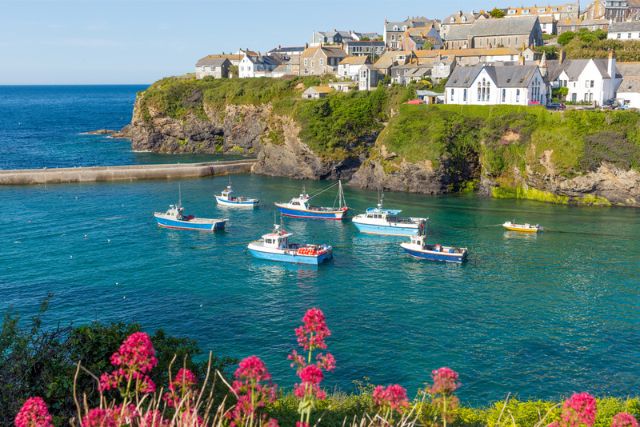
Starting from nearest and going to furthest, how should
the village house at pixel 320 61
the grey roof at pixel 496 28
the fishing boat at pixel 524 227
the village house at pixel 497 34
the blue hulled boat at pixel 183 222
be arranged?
the fishing boat at pixel 524 227 < the blue hulled boat at pixel 183 222 < the village house at pixel 497 34 < the grey roof at pixel 496 28 < the village house at pixel 320 61

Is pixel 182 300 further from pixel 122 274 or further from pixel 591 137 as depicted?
pixel 591 137

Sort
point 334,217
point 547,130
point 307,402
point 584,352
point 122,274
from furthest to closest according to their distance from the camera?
point 547,130 < point 334,217 < point 122,274 < point 584,352 < point 307,402

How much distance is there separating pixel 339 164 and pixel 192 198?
25.0 metres

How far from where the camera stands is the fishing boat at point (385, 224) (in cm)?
6397

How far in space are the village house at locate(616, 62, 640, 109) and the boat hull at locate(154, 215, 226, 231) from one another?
6289cm

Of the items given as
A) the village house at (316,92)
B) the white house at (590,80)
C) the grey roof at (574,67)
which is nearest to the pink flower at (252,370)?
the white house at (590,80)

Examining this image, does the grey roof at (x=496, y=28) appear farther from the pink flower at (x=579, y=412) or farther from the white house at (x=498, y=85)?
the pink flower at (x=579, y=412)

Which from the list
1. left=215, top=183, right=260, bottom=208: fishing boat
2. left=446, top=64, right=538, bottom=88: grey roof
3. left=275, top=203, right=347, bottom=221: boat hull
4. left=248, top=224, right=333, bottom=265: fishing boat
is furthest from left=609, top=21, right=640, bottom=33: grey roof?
left=248, top=224, right=333, bottom=265: fishing boat

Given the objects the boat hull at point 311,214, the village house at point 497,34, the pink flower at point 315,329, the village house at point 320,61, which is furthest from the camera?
the village house at point 320,61

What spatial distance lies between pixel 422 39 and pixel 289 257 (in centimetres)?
9439

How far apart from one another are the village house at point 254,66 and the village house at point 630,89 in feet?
252

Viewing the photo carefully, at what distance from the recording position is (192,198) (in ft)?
269

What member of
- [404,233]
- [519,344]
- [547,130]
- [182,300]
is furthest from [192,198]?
[519,344]

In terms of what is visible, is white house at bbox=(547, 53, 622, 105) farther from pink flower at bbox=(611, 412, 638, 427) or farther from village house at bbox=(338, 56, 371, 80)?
pink flower at bbox=(611, 412, 638, 427)
